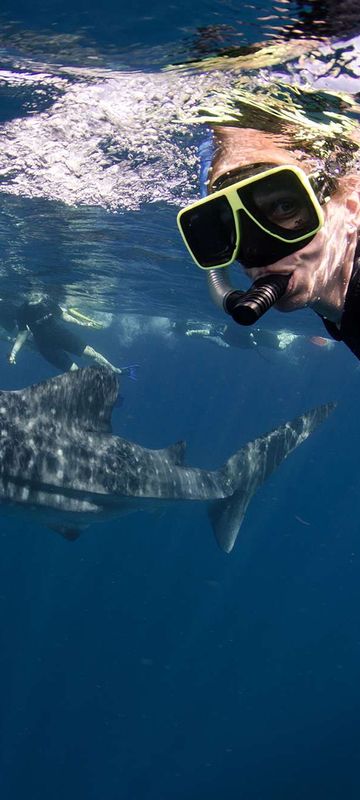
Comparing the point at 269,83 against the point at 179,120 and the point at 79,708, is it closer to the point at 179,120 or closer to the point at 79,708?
the point at 179,120

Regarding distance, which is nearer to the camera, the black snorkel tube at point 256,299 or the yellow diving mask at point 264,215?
the black snorkel tube at point 256,299

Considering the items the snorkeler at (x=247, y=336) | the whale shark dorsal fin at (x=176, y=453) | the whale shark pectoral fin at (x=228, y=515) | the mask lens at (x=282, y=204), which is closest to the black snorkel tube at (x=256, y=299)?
the mask lens at (x=282, y=204)

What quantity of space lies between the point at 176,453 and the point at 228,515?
192 centimetres

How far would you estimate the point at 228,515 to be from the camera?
40.1ft

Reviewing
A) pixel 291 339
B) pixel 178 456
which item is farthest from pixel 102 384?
pixel 291 339

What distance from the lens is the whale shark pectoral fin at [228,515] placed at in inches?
476

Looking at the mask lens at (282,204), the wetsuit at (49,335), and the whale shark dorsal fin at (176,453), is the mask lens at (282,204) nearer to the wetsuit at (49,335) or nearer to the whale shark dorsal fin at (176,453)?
the whale shark dorsal fin at (176,453)

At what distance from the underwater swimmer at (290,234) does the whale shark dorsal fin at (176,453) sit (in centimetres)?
856

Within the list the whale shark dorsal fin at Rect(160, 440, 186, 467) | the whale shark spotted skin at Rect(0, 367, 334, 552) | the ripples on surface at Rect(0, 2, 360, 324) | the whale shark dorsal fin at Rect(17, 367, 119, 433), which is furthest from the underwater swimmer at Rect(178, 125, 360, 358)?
the whale shark dorsal fin at Rect(160, 440, 186, 467)

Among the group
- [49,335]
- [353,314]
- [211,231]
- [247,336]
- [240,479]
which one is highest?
[211,231]

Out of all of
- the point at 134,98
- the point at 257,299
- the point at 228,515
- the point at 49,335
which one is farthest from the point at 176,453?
the point at 49,335

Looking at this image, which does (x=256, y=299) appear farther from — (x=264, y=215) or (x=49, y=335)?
(x=49, y=335)

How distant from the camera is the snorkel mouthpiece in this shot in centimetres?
235

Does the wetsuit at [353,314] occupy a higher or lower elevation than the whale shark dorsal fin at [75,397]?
higher
